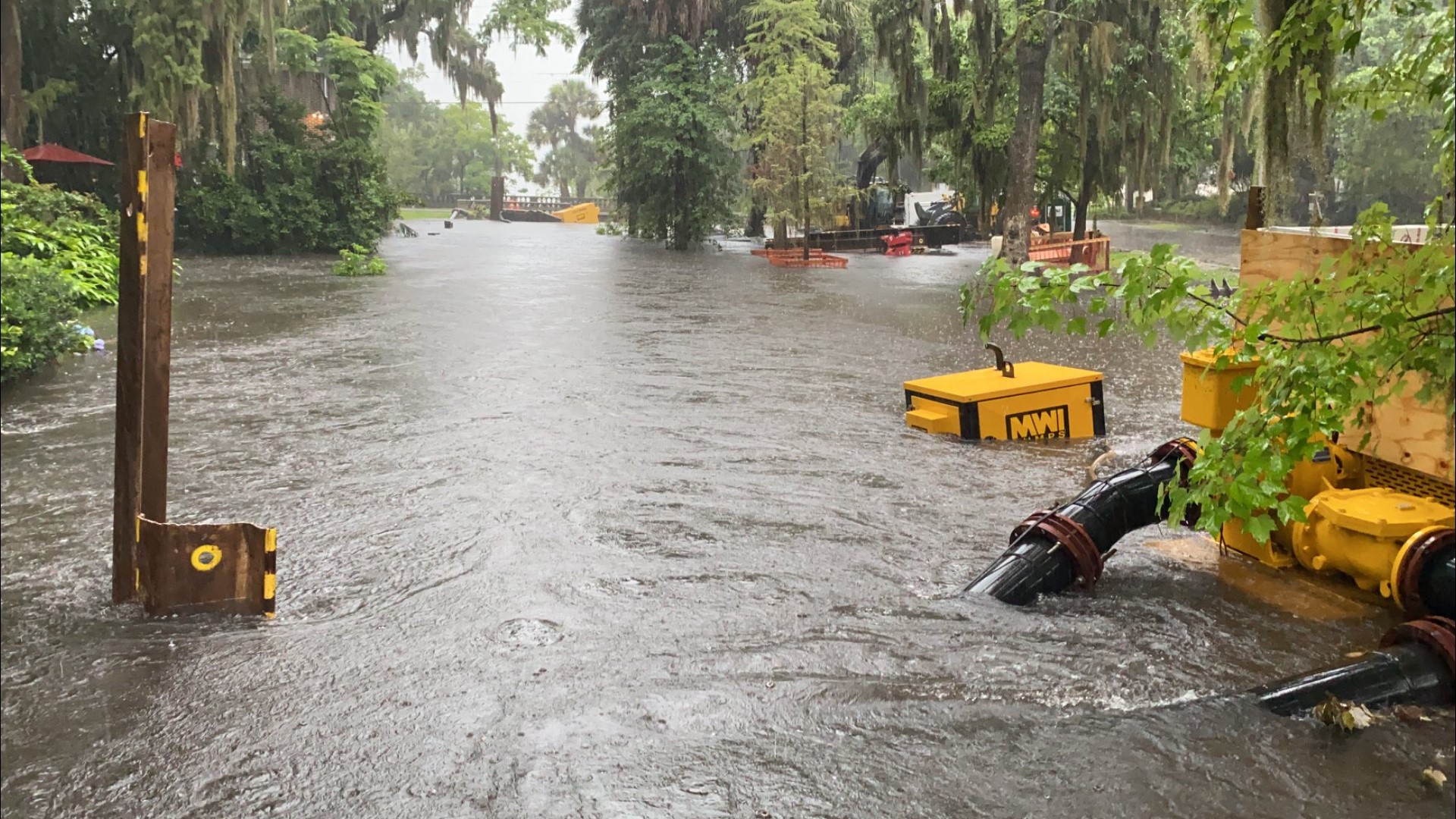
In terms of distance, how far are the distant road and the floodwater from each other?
741 inches

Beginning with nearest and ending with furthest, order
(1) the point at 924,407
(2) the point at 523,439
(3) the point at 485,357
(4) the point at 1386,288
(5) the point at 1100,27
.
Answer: (4) the point at 1386,288, (2) the point at 523,439, (1) the point at 924,407, (3) the point at 485,357, (5) the point at 1100,27

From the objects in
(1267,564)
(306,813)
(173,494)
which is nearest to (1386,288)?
(306,813)

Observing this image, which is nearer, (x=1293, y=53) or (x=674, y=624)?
(x=1293, y=53)

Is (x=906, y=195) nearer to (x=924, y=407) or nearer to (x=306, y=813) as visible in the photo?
(x=924, y=407)

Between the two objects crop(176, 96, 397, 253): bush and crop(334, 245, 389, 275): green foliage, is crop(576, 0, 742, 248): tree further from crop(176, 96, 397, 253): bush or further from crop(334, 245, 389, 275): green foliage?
crop(334, 245, 389, 275): green foliage

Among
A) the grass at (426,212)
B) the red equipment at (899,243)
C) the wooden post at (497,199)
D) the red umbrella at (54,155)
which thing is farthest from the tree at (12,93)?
the grass at (426,212)

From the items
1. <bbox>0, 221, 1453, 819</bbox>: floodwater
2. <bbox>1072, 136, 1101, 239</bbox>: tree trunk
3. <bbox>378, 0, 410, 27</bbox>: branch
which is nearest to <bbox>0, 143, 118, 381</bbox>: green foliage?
<bbox>0, 221, 1453, 819</bbox>: floodwater

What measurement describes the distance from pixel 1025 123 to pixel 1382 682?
19.0 metres

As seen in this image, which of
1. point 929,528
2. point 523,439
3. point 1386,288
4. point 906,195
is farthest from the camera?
point 906,195

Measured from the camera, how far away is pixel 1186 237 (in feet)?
133

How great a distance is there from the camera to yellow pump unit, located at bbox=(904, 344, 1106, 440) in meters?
8.99

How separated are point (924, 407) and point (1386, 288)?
6856 millimetres

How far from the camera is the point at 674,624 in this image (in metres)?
5.26

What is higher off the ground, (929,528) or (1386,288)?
(1386,288)
